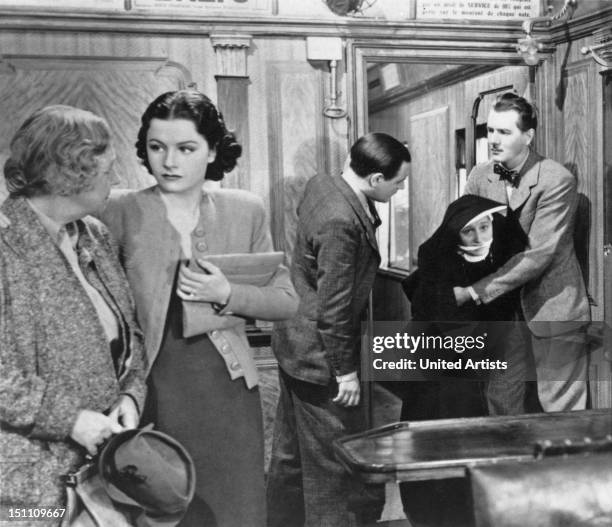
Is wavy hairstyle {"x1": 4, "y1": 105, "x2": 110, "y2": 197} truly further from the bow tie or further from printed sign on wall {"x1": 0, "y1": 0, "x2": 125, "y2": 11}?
the bow tie

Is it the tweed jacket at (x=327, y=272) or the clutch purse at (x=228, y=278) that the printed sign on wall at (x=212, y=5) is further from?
the clutch purse at (x=228, y=278)

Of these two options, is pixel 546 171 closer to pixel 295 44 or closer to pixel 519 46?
pixel 519 46

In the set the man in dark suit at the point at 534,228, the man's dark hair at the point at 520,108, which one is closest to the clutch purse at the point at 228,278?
the man in dark suit at the point at 534,228

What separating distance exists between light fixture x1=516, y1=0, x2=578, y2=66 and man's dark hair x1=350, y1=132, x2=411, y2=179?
534mm

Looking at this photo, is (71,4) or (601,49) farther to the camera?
(601,49)

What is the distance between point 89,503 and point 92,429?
0.22 m

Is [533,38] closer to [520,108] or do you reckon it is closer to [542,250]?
[520,108]

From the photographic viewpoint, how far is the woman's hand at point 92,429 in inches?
77.8

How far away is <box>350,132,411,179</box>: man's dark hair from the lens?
2.23 metres

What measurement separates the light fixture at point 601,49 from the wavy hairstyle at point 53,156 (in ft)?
5.13

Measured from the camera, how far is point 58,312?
1.94m

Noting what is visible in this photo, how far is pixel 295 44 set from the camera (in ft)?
7.20

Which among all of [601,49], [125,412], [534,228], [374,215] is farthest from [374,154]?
[125,412]

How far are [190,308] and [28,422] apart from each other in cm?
53
